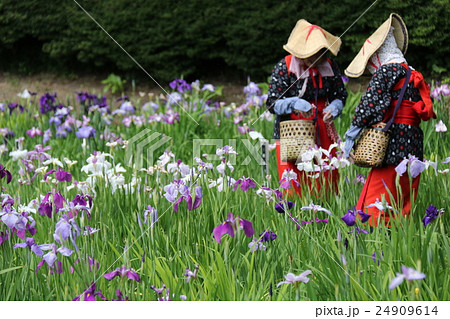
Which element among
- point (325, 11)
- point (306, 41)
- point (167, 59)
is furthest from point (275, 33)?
point (306, 41)

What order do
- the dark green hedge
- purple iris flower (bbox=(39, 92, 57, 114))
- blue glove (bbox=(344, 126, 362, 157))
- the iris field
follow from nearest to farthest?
the iris field → blue glove (bbox=(344, 126, 362, 157)) → purple iris flower (bbox=(39, 92, 57, 114)) → the dark green hedge

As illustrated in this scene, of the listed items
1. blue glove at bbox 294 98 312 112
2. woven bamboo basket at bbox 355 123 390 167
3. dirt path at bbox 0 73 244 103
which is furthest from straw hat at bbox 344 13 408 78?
dirt path at bbox 0 73 244 103

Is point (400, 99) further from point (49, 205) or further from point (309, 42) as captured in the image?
point (49, 205)

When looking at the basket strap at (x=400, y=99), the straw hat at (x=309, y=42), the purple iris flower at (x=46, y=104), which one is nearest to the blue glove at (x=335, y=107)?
the straw hat at (x=309, y=42)

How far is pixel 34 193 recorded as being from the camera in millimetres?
3262

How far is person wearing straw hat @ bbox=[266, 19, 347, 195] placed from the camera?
3.05 meters

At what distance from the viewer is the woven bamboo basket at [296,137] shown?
3051 millimetres

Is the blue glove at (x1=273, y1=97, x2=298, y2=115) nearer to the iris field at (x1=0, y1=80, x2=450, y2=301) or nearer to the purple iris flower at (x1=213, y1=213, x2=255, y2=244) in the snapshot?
the iris field at (x1=0, y1=80, x2=450, y2=301)

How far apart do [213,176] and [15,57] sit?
5.74 m

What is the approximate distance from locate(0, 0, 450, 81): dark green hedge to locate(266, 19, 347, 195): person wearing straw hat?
2.83 metres

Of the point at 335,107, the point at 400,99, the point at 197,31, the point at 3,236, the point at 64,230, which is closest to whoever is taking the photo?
the point at 64,230

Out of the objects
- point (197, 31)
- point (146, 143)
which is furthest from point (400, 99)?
point (197, 31)

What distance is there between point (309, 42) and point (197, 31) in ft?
12.5

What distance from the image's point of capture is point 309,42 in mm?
3021
